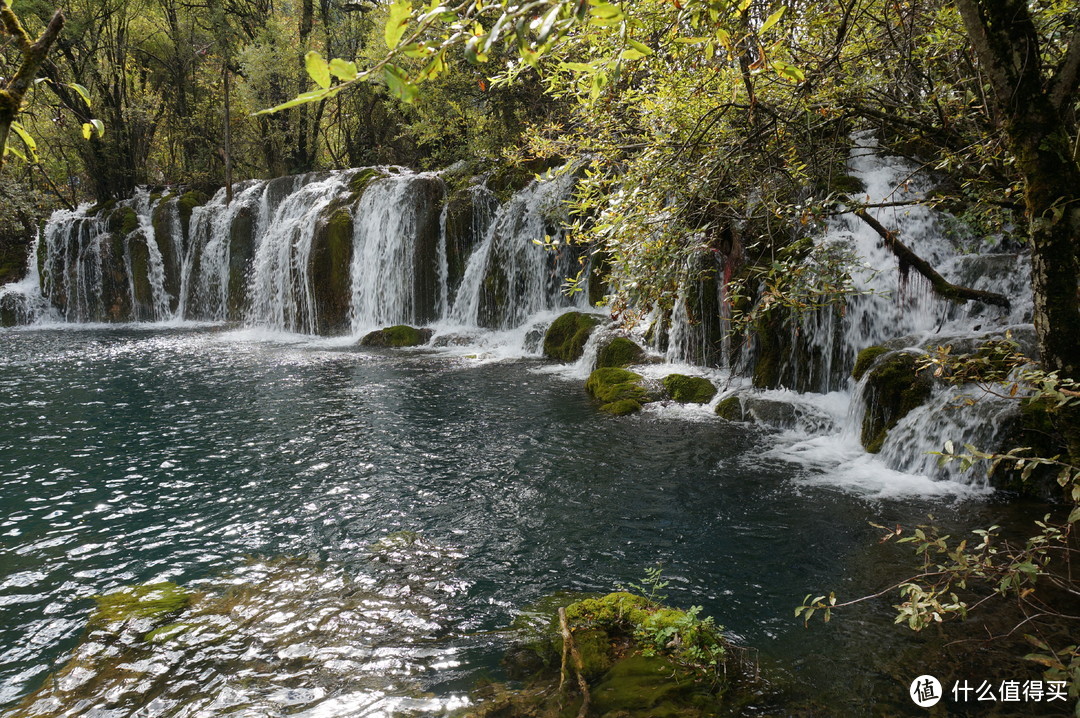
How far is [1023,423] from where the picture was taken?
725 centimetres

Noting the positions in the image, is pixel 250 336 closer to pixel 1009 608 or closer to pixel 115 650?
pixel 115 650

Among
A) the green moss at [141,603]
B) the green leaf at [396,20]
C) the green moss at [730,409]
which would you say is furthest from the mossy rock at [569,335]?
the green leaf at [396,20]

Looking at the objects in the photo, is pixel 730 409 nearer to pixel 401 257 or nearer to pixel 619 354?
pixel 619 354

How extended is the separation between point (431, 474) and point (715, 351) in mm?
6966

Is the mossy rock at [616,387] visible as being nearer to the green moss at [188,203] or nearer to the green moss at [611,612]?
the green moss at [611,612]

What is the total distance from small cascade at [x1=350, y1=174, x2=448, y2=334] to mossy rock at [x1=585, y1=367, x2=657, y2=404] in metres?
9.66

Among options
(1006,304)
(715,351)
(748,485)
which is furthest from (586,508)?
(715,351)

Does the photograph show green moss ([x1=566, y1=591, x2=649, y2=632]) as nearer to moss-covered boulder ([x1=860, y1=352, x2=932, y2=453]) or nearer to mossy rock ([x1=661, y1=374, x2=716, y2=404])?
moss-covered boulder ([x1=860, y1=352, x2=932, y2=453])

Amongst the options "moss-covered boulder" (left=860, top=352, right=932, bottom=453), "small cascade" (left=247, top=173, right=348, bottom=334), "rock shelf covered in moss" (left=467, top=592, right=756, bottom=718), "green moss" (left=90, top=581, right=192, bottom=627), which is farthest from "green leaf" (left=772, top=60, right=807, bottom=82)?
"small cascade" (left=247, top=173, right=348, bottom=334)

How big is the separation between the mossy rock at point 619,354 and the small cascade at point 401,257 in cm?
833

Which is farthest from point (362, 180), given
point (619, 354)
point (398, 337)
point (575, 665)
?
point (575, 665)

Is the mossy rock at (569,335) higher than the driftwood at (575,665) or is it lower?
higher

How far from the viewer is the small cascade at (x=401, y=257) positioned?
832 inches

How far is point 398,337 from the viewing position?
19.4m
